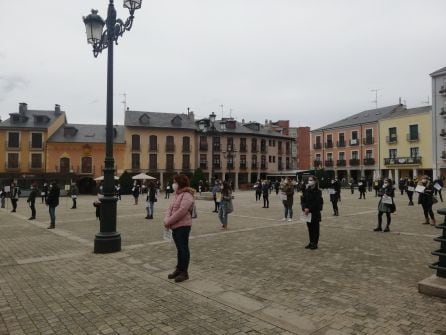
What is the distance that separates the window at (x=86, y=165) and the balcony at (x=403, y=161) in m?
41.0

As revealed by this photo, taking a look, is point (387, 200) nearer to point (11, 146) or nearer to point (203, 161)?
point (203, 161)

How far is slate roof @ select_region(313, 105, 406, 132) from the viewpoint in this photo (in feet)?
164

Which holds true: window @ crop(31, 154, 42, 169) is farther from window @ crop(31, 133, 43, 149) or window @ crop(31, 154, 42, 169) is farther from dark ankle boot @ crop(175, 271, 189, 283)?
dark ankle boot @ crop(175, 271, 189, 283)

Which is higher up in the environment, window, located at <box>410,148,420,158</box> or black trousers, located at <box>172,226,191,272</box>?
window, located at <box>410,148,420,158</box>

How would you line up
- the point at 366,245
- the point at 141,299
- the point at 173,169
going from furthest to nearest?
the point at 173,169 → the point at 366,245 → the point at 141,299

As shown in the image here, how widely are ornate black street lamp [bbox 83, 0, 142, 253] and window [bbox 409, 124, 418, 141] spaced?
44.9 metres

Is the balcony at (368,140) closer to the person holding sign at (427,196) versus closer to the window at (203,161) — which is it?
the window at (203,161)

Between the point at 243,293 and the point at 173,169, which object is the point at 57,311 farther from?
the point at 173,169

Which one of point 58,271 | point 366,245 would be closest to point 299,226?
point 366,245

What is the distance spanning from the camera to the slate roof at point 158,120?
162 feet

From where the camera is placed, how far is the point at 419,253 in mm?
7176

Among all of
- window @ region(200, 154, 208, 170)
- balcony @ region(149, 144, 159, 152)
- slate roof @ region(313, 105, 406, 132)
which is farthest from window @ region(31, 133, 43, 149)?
slate roof @ region(313, 105, 406, 132)

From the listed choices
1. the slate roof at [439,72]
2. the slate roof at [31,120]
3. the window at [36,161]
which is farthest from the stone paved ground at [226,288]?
the slate roof at [31,120]

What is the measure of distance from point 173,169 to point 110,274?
150 ft
